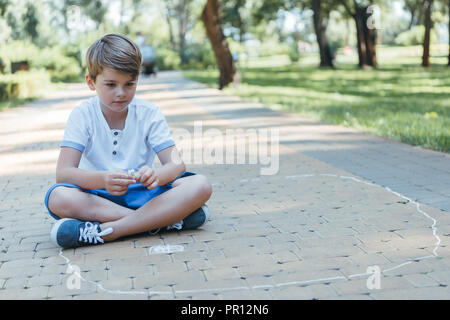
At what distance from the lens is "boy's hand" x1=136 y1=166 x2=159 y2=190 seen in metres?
3.01

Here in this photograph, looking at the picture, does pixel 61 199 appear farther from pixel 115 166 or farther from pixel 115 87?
pixel 115 87

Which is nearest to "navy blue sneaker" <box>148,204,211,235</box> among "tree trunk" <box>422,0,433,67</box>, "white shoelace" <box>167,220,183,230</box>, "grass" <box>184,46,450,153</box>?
"white shoelace" <box>167,220,183,230</box>

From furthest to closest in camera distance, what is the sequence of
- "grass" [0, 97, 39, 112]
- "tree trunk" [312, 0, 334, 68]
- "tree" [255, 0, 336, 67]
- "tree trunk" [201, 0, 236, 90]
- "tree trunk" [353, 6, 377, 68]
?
"tree" [255, 0, 336, 67]
"tree trunk" [312, 0, 334, 68]
"tree trunk" [353, 6, 377, 68]
"tree trunk" [201, 0, 236, 90]
"grass" [0, 97, 39, 112]

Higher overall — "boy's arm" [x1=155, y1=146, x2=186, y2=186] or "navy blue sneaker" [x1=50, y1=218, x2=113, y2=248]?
"boy's arm" [x1=155, y1=146, x2=186, y2=186]

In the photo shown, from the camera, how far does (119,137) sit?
341 cm

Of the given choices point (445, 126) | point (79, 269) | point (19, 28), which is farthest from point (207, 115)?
point (19, 28)

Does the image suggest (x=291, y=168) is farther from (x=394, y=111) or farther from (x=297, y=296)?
(x=394, y=111)

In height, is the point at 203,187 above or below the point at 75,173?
below

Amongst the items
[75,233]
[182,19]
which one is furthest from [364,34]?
[75,233]

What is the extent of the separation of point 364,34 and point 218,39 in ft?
48.2

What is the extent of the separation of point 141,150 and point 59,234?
2.22 ft

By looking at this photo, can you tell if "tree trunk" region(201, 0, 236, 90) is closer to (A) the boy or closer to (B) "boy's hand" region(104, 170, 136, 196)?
(A) the boy

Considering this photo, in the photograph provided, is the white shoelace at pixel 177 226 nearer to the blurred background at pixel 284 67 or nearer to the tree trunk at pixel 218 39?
the blurred background at pixel 284 67

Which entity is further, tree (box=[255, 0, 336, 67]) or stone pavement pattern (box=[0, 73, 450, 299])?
tree (box=[255, 0, 336, 67])
